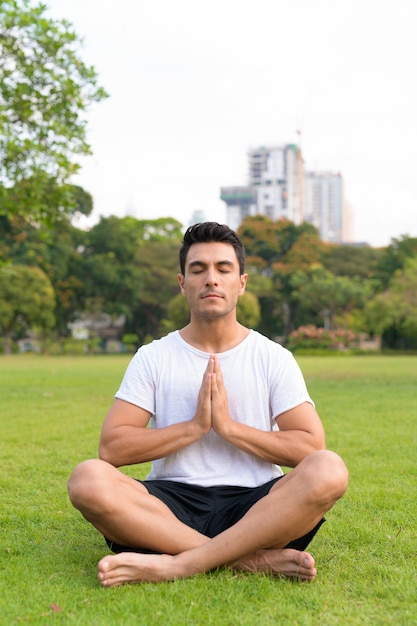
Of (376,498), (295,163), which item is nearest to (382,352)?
(376,498)

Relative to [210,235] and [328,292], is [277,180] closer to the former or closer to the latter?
[328,292]

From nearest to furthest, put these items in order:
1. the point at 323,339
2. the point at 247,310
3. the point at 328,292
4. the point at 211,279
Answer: the point at 211,279 < the point at 247,310 < the point at 323,339 < the point at 328,292

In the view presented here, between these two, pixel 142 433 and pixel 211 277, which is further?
pixel 211 277

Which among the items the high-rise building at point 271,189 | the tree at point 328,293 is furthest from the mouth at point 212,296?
the high-rise building at point 271,189

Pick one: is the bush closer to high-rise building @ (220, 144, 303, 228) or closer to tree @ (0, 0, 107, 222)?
tree @ (0, 0, 107, 222)

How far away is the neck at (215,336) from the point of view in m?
3.47

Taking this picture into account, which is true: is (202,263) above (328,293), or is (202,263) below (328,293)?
below

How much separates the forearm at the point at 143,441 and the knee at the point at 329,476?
54cm

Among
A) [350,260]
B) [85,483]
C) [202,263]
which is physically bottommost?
[85,483]

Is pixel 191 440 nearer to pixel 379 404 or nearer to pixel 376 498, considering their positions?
pixel 376 498

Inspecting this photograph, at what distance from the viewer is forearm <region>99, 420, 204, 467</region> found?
3.21m

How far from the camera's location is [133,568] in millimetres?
3000

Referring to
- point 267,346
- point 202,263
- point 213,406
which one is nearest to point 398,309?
point 267,346

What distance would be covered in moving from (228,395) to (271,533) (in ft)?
2.19
